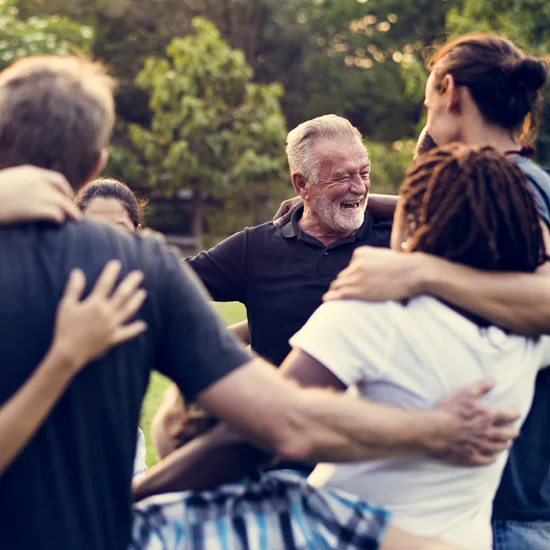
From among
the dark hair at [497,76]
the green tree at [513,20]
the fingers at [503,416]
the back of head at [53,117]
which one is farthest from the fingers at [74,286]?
the green tree at [513,20]

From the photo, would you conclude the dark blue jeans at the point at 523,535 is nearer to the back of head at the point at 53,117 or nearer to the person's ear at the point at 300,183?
the back of head at the point at 53,117

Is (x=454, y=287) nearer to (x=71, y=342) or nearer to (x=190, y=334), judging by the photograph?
(x=190, y=334)

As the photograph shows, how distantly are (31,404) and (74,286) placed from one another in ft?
0.84

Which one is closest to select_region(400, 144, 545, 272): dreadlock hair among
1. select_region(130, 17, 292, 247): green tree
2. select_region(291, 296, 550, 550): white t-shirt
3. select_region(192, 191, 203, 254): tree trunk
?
select_region(291, 296, 550, 550): white t-shirt

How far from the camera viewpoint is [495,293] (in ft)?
7.48

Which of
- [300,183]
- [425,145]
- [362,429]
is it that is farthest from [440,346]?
[300,183]

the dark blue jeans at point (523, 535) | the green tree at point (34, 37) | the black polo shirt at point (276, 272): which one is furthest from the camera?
the green tree at point (34, 37)

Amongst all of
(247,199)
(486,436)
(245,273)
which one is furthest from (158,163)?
(486,436)

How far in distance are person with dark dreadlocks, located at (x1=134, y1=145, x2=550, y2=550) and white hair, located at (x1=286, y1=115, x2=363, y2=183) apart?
90.4 inches

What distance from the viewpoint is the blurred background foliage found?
1336 inches

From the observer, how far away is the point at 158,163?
118 feet

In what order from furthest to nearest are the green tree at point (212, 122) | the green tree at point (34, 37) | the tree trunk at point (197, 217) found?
the tree trunk at point (197, 217) → the green tree at point (212, 122) → the green tree at point (34, 37)

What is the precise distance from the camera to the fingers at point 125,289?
6.25ft

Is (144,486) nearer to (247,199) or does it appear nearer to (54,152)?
(54,152)
